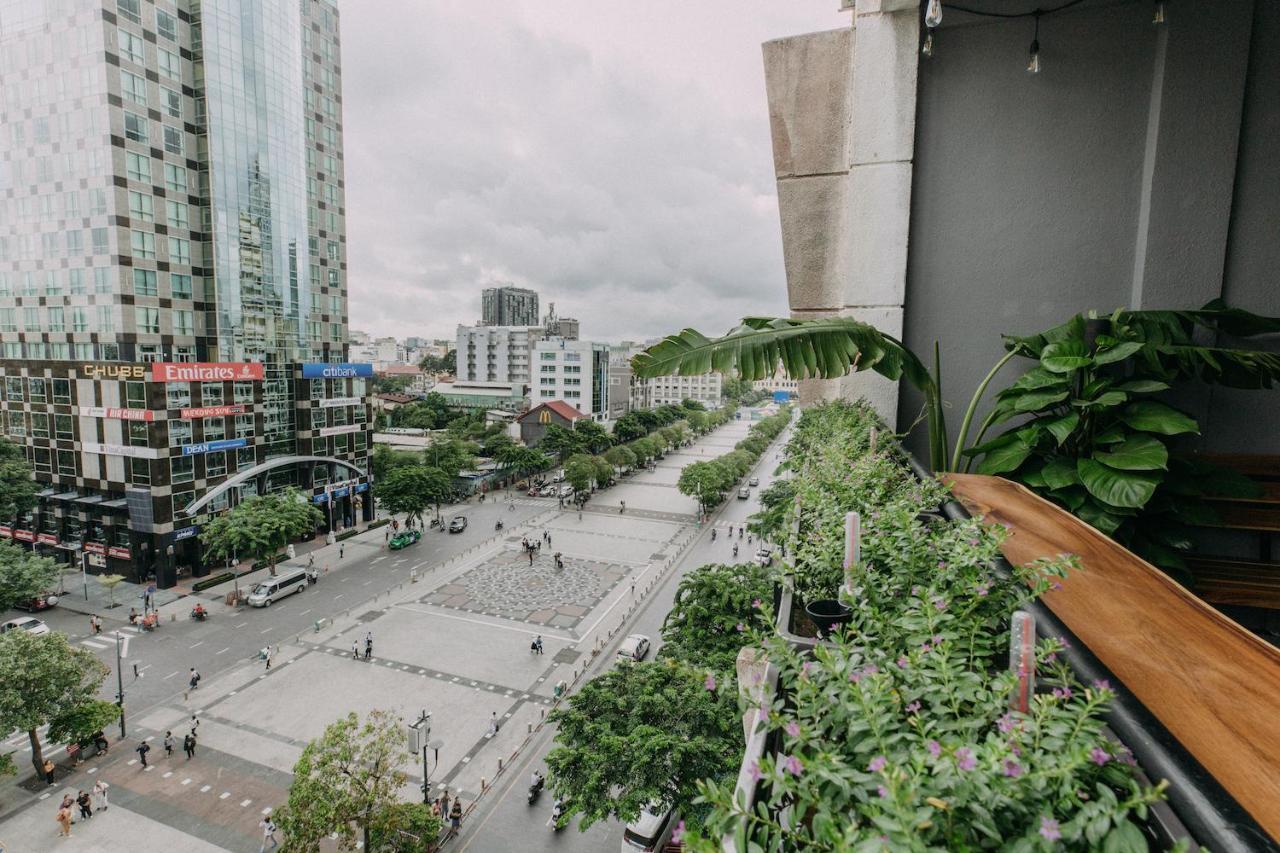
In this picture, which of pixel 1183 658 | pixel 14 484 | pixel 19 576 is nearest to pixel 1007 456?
pixel 1183 658

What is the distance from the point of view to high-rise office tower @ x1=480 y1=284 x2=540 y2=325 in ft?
461

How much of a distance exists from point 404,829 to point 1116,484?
12085 millimetres

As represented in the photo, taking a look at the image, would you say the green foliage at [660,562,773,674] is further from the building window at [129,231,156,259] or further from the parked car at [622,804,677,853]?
the building window at [129,231,156,259]

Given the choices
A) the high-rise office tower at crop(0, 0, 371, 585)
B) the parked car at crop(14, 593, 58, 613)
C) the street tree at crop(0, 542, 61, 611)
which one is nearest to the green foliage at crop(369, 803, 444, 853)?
the street tree at crop(0, 542, 61, 611)

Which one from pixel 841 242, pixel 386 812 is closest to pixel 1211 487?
pixel 841 242

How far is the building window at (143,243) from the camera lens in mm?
24062

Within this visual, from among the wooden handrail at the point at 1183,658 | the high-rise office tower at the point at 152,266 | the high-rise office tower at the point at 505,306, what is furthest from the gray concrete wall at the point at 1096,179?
the high-rise office tower at the point at 505,306

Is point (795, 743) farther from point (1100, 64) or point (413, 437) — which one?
point (413, 437)

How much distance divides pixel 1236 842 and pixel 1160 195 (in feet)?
19.4

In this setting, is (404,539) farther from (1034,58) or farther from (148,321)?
(1034,58)

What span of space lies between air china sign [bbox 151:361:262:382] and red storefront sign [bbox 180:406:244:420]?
1174mm

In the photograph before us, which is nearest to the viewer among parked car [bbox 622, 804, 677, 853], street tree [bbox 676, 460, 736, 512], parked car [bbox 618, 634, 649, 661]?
parked car [bbox 622, 804, 677, 853]

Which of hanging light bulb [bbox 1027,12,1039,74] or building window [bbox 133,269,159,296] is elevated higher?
building window [bbox 133,269,159,296]

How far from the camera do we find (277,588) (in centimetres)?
2391
